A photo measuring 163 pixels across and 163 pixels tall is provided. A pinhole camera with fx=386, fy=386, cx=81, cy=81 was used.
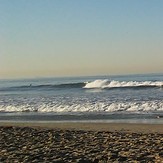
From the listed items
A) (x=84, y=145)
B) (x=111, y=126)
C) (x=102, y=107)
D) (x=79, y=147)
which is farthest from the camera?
(x=102, y=107)

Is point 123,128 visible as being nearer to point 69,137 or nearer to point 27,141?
point 69,137

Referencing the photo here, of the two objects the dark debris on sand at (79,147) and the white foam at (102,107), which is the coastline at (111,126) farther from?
the white foam at (102,107)

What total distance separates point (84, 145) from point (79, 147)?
0.84ft

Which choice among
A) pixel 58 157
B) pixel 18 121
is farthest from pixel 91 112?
pixel 58 157

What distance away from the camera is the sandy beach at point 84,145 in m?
7.70

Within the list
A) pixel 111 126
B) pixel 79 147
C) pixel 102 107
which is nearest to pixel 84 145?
pixel 79 147

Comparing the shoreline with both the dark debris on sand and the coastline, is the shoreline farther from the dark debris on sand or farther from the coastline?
the dark debris on sand

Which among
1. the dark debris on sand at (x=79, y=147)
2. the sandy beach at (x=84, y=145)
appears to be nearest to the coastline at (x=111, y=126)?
the sandy beach at (x=84, y=145)

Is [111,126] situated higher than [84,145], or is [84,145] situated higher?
[84,145]

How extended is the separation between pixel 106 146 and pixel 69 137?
191 centimetres

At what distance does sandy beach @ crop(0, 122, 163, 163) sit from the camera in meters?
7.70

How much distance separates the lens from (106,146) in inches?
350

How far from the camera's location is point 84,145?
9.11 meters

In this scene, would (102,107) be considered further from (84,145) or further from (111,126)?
(84,145)
